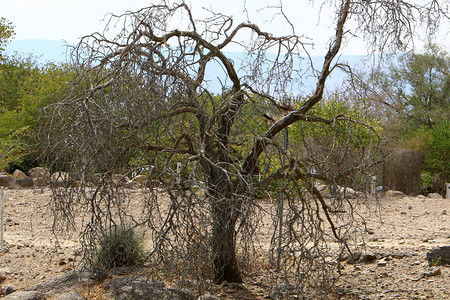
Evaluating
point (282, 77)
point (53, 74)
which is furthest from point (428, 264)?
point (53, 74)

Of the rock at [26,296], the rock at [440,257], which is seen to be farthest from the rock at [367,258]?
the rock at [26,296]

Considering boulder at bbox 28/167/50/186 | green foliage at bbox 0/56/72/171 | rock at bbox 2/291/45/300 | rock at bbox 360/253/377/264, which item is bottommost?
rock at bbox 2/291/45/300

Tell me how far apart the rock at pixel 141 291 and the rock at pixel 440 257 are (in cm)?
378

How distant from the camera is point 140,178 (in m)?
18.0

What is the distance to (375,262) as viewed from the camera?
8523mm

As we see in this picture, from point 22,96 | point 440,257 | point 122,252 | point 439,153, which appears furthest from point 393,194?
point 22,96

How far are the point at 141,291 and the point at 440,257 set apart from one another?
167 inches

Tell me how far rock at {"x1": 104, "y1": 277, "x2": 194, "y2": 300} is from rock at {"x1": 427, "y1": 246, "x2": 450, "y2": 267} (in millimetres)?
3785

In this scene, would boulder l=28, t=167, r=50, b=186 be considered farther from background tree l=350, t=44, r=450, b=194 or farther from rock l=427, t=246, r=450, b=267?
background tree l=350, t=44, r=450, b=194

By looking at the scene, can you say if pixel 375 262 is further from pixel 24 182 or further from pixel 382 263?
pixel 24 182

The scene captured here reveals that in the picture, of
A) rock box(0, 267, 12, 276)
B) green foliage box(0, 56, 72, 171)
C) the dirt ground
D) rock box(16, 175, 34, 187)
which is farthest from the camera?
green foliage box(0, 56, 72, 171)

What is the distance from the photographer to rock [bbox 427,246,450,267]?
25.8 ft

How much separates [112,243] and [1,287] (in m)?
1.58

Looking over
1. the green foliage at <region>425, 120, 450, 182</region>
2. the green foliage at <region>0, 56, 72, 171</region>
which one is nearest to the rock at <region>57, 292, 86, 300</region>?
the green foliage at <region>0, 56, 72, 171</region>
